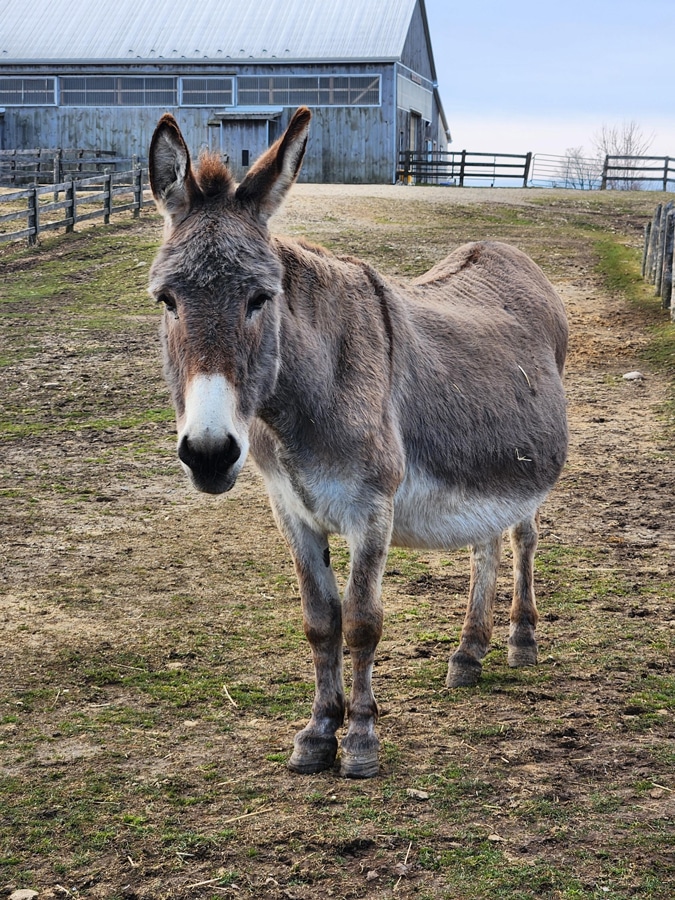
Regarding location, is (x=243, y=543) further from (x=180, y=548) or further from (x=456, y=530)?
(x=456, y=530)

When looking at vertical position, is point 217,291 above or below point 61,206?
below

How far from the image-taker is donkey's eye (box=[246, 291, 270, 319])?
115 inches

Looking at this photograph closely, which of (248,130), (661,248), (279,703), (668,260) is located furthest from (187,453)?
(248,130)

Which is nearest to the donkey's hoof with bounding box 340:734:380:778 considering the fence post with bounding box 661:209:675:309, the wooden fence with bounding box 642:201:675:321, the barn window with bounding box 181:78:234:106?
the wooden fence with bounding box 642:201:675:321

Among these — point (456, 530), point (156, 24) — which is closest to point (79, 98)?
point (156, 24)

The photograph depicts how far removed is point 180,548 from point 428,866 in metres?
3.35

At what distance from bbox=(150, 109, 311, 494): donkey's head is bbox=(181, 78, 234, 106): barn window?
33.0 metres

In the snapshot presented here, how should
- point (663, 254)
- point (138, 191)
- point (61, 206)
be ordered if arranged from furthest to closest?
point (138, 191)
point (61, 206)
point (663, 254)

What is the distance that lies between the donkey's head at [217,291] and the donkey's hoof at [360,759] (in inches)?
48.6

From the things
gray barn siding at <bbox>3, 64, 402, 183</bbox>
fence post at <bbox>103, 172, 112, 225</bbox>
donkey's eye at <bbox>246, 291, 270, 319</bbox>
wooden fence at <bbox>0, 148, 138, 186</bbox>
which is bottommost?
donkey's eye at <bbox>246, 291, 270, 319</bbox>

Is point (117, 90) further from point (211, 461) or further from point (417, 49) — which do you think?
point (211, 461)

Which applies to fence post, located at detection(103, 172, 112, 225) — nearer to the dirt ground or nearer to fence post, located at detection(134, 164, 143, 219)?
fence post, located at detection(134, 164, 143, 219)

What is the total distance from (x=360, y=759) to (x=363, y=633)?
465mm

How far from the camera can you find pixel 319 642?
363cm
